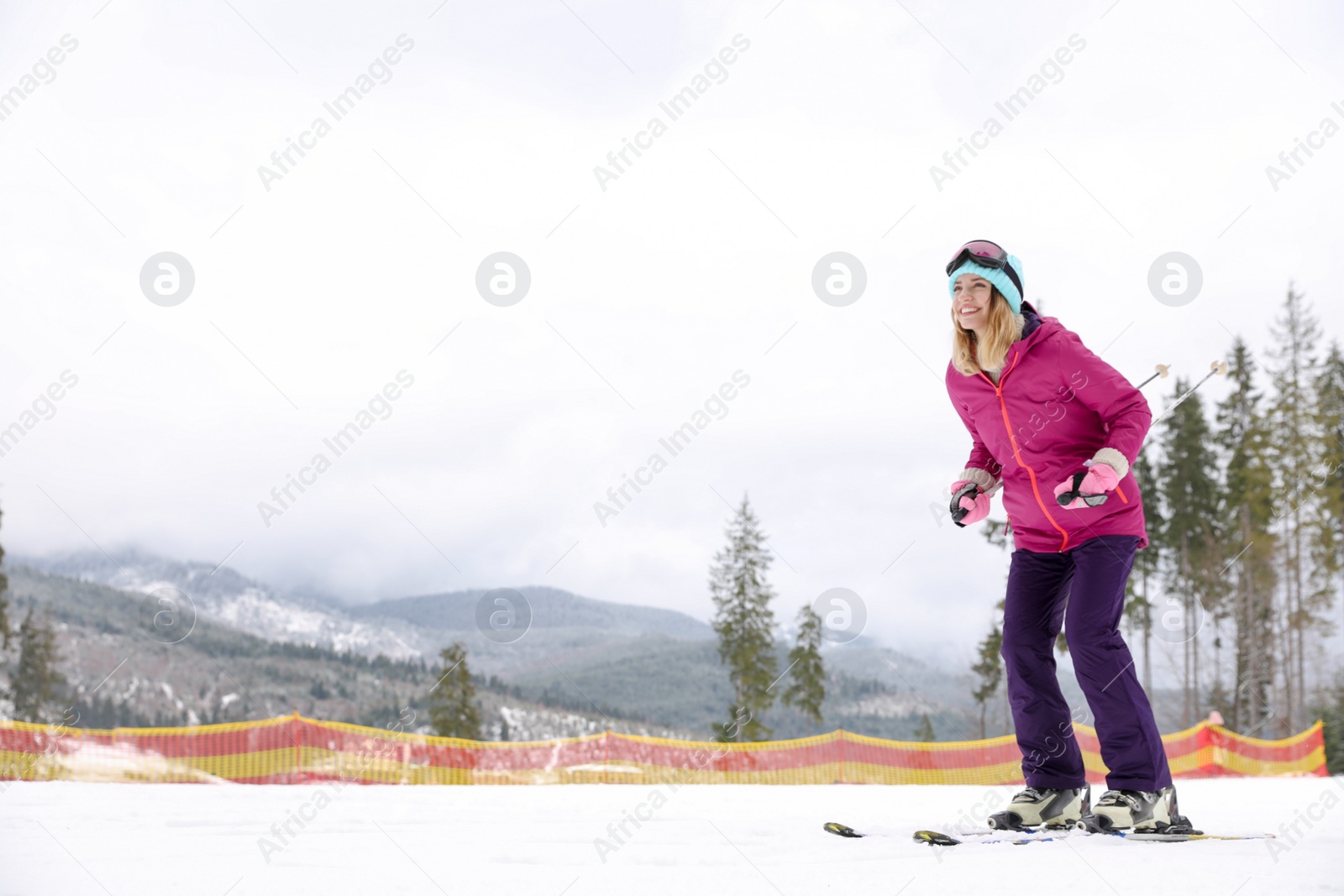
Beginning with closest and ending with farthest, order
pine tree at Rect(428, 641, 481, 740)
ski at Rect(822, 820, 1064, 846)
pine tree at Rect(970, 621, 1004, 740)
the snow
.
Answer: the snow < ski at Rect(822, 820, 1064, 846) < pine tree at Rect(970, 621, 1004, 740) < pine tree at Rect(428, 641, 481, 740)

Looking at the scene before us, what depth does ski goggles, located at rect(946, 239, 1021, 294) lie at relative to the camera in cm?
357

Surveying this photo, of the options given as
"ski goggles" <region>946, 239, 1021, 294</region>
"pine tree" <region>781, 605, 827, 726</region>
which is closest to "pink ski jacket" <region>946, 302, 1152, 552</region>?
"ski goggles" <region>946, 239, 1021, 294</region>

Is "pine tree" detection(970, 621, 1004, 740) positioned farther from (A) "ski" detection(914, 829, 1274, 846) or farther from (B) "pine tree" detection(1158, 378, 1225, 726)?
(A) "ski" detection(914, 829, 1274, 846)

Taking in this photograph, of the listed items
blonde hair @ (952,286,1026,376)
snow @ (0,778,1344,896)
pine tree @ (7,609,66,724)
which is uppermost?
blonde hair @ (952,286,1026,376)

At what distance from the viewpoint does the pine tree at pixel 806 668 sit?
43.7 m

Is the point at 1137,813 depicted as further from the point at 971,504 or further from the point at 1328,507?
the point at 1328,507

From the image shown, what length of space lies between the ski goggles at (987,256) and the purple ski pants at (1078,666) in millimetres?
1053

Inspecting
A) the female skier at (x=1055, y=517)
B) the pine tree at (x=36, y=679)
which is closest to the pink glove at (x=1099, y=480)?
the female skier at (x=1055, y=517)

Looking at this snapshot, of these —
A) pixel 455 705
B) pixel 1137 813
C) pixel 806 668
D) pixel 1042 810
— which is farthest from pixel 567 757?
pixel 455 705

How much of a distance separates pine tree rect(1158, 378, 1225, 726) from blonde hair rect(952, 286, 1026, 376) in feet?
115

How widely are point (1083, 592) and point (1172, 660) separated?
3644 cm

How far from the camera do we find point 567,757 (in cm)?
1466

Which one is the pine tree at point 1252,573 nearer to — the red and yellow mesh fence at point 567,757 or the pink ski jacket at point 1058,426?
the red and yellow mesh fence at point 567,757

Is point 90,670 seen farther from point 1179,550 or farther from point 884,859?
point 884,859
